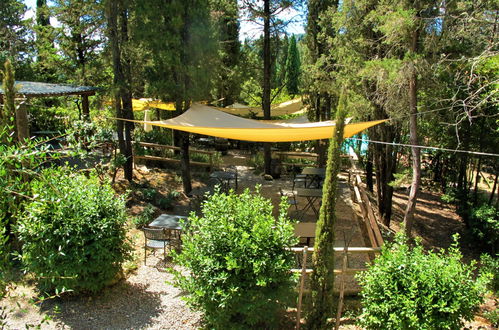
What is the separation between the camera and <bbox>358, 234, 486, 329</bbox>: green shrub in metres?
3.08

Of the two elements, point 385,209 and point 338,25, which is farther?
point 385,209

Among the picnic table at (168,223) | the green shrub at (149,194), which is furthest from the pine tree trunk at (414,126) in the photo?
the green shrub at (149,194)

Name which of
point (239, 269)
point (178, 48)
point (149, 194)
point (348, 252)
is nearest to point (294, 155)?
point (149, 194)

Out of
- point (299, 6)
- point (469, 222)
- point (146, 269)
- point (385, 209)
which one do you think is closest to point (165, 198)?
point (146, 269)

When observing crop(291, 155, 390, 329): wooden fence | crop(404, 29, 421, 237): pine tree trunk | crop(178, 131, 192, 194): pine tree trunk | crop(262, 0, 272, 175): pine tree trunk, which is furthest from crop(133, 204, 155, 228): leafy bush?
crop(404, 29, 421, 237): pine tree trunk

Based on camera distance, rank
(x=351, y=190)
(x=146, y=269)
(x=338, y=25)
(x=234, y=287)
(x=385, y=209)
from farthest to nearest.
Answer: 1. (x=351, y=190)
2. (x=385, y=209)
3. (x=338, y=25)
4. (x=146, y=269)
5. (x=234, y=287)

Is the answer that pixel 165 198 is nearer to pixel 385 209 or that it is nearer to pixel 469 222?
pixel 385 209

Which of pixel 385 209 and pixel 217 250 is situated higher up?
pixel 217 250

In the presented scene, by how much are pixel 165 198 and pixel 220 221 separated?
171 inches

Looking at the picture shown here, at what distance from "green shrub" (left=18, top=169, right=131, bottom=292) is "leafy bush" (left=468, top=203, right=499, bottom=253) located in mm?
6777

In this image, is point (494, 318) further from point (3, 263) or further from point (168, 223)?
point (3, 263)

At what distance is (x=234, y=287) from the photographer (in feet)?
10.9

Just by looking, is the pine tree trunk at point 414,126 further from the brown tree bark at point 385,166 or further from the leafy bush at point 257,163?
the leafy bush at point 257,163

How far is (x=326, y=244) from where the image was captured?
11.6 ft
